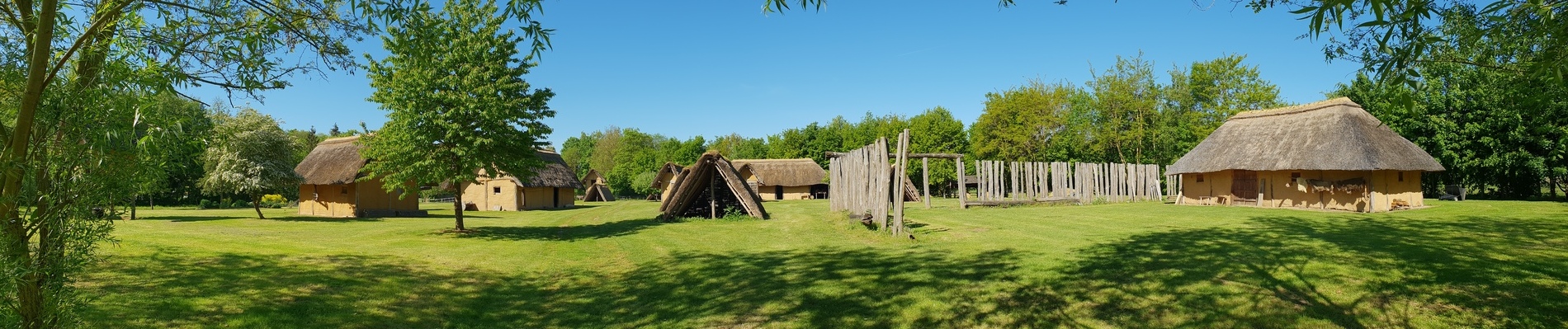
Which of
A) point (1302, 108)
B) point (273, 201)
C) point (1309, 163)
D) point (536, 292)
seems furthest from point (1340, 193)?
point (273, 201)

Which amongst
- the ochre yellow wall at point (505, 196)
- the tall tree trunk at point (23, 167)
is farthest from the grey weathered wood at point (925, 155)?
the ochre yellow wall at point (505, 196)

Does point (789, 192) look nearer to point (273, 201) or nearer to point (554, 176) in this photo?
point (554, 176)

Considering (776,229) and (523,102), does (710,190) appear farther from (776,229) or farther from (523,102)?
(523,102)

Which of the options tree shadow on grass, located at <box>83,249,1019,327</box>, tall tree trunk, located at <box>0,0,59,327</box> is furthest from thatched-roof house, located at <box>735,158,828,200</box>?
tall tree trunk, located at <box>0,0,59,327</box>

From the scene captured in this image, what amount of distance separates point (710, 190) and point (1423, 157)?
75.2 feet

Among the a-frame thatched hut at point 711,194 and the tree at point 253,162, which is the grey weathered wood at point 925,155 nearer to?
the a-frame thatched hut at point 711,194

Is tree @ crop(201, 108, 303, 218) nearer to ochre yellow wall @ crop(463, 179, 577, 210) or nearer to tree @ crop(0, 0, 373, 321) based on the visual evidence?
ochre yellow wall @ crop(463, 179, 577, 210)

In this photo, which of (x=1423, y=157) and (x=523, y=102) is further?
(x=1423, y=157)

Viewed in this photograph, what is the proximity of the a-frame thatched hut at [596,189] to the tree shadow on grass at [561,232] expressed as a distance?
129 ft

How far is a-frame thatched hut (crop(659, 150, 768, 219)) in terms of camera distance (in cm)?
2000

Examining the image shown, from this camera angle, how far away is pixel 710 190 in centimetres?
2070

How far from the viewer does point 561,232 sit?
17969mm

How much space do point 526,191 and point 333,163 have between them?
34.6 feet

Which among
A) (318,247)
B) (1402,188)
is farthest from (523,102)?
(1402,188)
